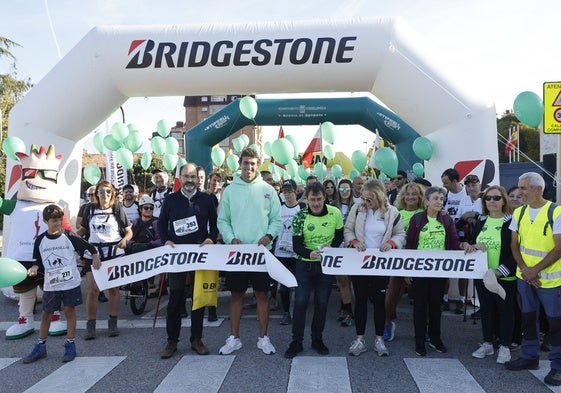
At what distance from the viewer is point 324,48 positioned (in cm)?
771

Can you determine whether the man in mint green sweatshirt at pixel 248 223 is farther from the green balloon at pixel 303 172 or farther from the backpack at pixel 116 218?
the green balloon at pixel 303 172

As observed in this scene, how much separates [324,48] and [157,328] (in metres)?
4.97

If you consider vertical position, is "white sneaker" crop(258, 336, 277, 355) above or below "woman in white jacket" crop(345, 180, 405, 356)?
below

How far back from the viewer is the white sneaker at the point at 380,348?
16.1ft

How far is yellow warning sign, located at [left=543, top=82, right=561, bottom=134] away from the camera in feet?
21.9

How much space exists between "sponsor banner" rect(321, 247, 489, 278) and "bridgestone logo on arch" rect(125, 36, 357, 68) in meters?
3.91

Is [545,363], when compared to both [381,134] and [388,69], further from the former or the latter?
[381,134]

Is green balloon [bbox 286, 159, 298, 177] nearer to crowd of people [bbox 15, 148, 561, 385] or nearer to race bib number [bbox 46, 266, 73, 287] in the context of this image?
crowd of people [bbox 15, 148, 561, 385]

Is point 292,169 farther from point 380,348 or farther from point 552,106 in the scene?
point 380,348

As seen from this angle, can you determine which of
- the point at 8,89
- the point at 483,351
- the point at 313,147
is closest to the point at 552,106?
the point at 483,351

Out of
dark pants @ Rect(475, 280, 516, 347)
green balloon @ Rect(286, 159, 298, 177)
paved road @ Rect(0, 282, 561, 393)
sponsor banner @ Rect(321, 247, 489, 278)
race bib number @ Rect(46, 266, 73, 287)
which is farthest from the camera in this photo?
green balloon @ Rect(286, 159, 298, 177)

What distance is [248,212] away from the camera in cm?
515

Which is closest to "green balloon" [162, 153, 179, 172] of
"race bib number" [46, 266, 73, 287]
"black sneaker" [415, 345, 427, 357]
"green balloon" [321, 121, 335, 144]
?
"green balloon" [321, 121, 335, 144]

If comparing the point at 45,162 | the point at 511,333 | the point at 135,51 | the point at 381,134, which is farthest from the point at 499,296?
the point at 381,134
